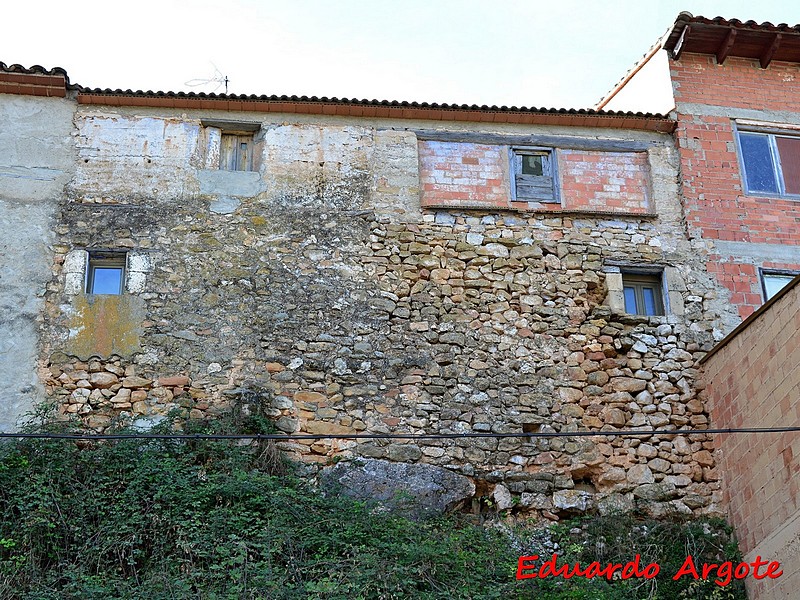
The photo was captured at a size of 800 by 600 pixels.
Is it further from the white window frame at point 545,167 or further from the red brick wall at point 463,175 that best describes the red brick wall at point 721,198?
the red brick wall at point 463,175

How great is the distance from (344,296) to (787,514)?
18.5 ft

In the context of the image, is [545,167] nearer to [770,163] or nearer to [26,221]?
[770,163]

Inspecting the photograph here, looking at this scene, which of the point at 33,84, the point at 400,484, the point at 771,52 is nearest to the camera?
the point at 400,484

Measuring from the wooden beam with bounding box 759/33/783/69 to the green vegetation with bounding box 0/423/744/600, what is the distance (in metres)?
6.94

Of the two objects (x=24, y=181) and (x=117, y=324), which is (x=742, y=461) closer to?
(x=117, y=324)

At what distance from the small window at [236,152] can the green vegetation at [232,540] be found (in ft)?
13.0

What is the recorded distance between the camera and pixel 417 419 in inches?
498

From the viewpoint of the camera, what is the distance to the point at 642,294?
14.0 meters

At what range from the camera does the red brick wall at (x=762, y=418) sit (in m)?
11.2

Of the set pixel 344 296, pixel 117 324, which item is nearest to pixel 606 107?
pixel 344 296

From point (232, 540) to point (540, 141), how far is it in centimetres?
693

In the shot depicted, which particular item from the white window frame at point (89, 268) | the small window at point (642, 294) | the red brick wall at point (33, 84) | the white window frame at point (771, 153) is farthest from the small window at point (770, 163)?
the red brick wall at point (33, 84)

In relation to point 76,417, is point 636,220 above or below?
above

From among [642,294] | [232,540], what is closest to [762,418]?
[642,294]
